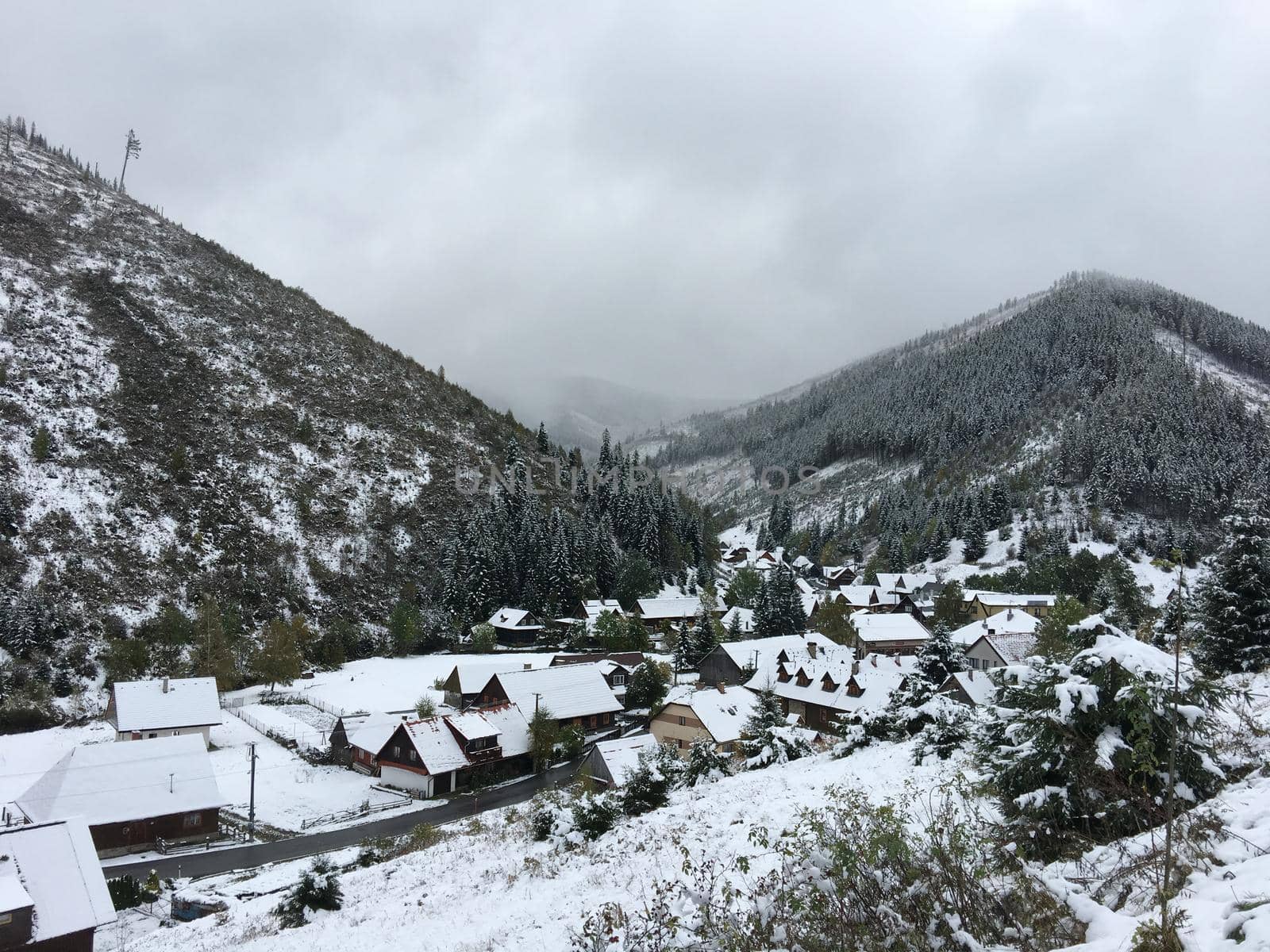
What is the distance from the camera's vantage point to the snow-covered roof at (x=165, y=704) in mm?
38688

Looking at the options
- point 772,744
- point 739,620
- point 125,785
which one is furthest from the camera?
point 739,620

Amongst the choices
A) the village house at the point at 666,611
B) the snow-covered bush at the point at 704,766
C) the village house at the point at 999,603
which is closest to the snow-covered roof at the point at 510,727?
the snow-covered bush at the point at 704,766

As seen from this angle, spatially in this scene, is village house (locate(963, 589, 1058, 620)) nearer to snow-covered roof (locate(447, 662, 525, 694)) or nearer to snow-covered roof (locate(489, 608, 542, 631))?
snow-covered roof (locate(489, 608, 542, 631))

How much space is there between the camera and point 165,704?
3966 centimetres

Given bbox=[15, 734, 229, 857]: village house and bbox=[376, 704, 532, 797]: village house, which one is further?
bbox=[376, 704, 532, 797]: village house

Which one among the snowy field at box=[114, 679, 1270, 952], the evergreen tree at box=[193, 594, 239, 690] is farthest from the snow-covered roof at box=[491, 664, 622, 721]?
the snowy field at box=[114, 679, 1270, 952]

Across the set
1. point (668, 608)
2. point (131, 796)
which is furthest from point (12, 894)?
point (668, 608)

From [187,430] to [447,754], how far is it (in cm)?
5253

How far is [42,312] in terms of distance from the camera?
7106cm

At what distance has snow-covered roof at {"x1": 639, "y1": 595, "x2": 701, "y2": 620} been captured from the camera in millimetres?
73688

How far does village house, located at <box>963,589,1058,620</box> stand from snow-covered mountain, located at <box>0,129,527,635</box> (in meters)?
59.1

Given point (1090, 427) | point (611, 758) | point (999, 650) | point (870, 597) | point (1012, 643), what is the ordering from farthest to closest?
point (1090, 427) < point (870, 597) < point (1012, 643) < point (999, 650) < point (611, 758)

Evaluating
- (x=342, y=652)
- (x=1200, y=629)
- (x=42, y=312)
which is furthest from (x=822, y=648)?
(x=42, y=312)

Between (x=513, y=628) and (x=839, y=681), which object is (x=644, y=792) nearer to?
(x=839, y=681)
